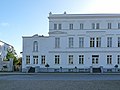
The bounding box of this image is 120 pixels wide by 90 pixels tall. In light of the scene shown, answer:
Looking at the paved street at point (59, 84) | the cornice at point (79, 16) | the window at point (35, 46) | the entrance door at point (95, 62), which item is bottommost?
the paved street at point (59, 84)

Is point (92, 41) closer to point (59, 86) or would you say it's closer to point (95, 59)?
point (95, 59)

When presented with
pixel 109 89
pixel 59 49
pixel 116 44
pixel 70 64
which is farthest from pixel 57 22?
pixel 109 89

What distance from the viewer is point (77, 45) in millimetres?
56656

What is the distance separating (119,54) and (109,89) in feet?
136

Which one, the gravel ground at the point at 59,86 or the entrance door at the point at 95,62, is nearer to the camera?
the gravel ground at the point at 59,86

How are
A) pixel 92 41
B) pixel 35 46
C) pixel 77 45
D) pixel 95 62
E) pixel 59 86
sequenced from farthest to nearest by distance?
pixel 35 46, pixel 77 45, pixel 92 41, pixel 95 62, pixel 59 86

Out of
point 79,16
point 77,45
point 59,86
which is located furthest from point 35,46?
point 59,86

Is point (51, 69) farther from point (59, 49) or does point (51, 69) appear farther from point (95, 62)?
point (95, 62)

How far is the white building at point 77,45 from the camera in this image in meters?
55.7

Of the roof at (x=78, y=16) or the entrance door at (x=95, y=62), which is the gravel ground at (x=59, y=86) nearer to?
the entrance door at (x=95, y=62)

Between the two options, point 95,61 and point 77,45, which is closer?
point 95,61

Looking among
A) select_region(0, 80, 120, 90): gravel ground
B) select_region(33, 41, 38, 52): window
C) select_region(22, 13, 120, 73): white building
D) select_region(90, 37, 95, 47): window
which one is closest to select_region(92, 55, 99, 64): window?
select_region(22, 13, 120, 73): white building

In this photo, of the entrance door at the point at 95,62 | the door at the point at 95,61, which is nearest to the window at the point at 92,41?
the entrance door at the point at 95,62

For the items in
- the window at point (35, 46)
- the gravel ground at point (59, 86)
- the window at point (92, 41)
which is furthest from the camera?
the window at point (35, 46)
